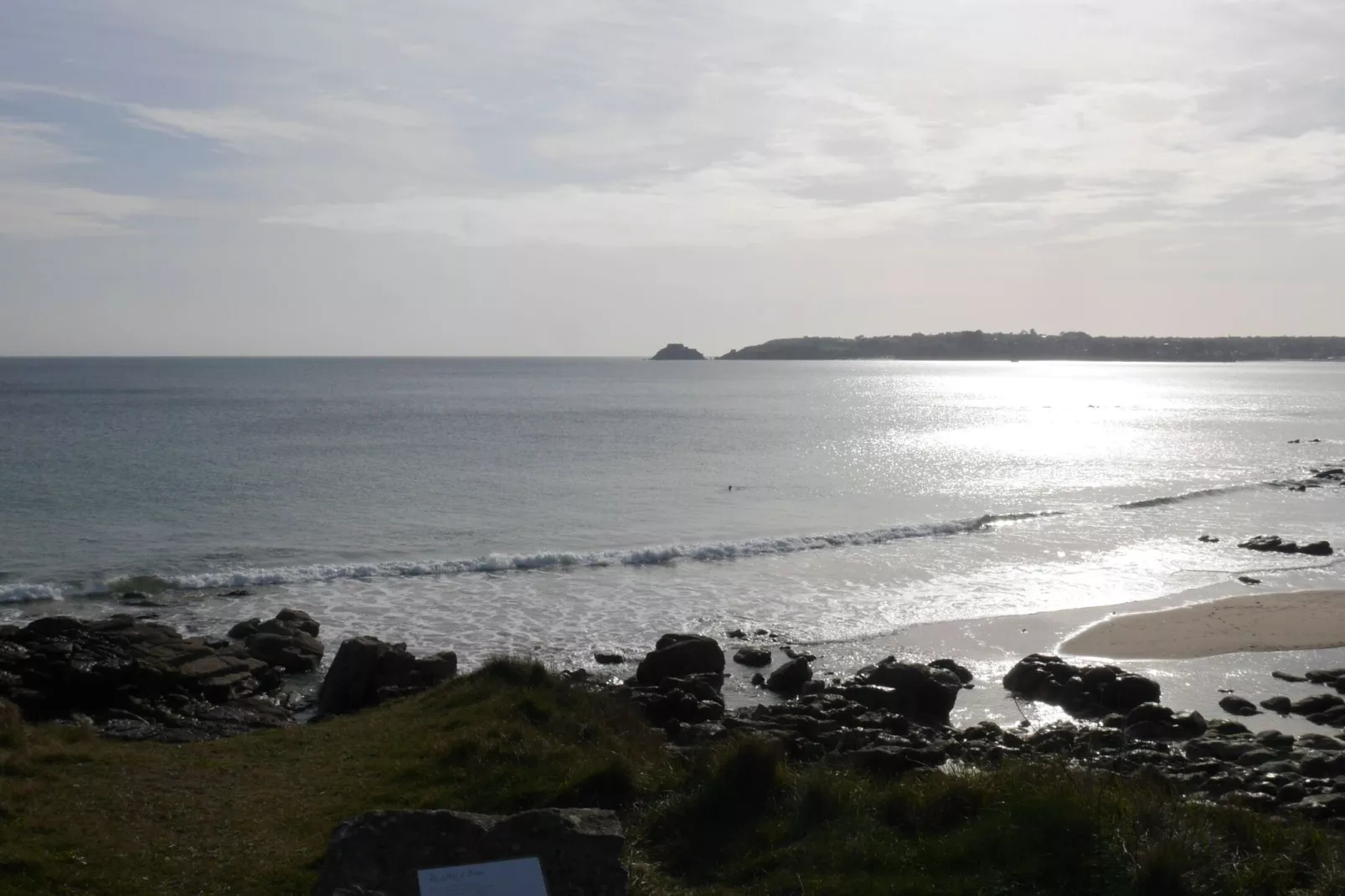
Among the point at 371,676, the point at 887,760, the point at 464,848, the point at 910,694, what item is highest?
the point at 464,848

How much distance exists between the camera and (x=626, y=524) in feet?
114

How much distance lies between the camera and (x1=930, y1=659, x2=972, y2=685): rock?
59.1 feet

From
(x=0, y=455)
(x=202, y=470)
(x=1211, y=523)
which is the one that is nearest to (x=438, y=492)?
(x=202, y=470)

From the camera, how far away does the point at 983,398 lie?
→ 450 feet

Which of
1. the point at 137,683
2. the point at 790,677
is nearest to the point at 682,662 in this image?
the point at 790,677

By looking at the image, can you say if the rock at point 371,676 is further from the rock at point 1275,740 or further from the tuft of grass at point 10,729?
the rock at point 1275,740

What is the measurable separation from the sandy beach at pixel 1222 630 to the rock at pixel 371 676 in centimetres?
1237

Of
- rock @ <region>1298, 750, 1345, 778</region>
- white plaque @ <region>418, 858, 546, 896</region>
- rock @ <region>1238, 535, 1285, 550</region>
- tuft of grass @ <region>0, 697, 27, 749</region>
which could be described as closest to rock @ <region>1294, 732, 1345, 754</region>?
rock @ <region>1298, 750, 1345, 778</region>

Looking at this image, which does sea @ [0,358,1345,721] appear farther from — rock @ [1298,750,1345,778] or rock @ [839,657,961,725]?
rock @ [1298,750,1345,778]

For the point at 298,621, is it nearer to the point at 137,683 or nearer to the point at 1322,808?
the point at 137,683

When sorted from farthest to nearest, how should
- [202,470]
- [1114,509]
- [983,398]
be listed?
[983,398] < [202,470] < [1114,509]

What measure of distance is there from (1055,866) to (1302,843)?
1810 millimetres

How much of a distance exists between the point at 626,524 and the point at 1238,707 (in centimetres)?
2115

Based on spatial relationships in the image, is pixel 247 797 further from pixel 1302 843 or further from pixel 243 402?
pixel 243 402
